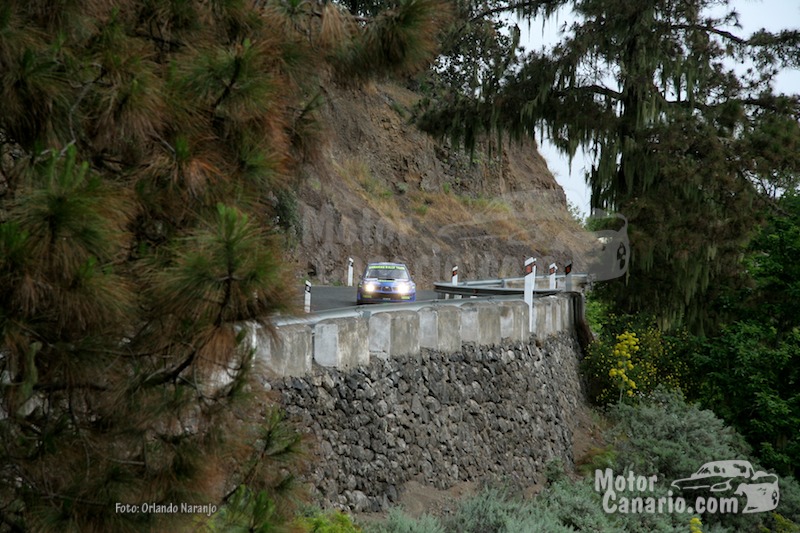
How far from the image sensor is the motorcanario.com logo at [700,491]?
563 inches

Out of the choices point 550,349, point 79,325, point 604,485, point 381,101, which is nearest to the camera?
point 79,325

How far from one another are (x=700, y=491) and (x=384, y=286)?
938 centimetres

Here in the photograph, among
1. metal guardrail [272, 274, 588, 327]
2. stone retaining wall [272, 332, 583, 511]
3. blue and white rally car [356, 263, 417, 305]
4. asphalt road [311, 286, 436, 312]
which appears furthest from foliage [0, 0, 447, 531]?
blue and white rally car [356, 263, 417, 305]

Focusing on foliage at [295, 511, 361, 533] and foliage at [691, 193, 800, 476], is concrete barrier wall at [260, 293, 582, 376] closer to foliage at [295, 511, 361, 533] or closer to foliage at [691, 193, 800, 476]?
foliage at [295, 511, 361, 533]

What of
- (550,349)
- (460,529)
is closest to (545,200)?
(550,349)

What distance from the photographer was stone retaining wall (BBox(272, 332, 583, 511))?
382 inches

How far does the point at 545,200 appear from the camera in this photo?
168 feet

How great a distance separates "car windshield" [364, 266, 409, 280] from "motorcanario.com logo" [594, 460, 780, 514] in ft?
30.8

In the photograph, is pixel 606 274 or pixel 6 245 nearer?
pixel 6 245

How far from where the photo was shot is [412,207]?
40750 mm

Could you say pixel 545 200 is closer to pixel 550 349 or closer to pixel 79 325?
pixel 550 349

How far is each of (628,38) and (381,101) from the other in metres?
25.0

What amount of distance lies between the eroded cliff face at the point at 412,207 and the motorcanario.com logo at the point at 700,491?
1794 centimetres

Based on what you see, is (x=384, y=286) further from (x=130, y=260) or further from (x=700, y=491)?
(x=130, y=260)
